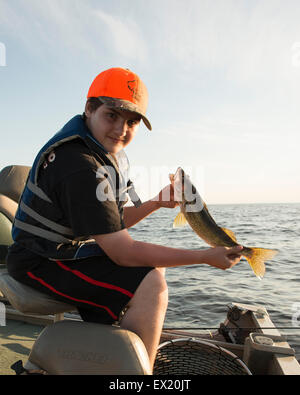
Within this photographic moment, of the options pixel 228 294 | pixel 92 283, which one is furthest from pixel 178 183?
pixel 228 294

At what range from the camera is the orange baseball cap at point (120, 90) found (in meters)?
2.54

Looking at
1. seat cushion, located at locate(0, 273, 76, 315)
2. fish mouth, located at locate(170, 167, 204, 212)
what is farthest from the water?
seat cushion, located at locate(0, 273, 76, 315)

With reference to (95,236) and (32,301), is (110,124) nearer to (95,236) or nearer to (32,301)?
(95,236)

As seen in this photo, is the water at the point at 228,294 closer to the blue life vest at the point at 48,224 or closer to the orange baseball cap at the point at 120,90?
the blue life vest at the point at 48,224

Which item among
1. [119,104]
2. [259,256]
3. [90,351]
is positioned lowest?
[90,351]

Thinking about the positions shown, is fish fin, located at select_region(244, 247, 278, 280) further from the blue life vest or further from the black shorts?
the blue life vest

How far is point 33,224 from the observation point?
7.98 ft

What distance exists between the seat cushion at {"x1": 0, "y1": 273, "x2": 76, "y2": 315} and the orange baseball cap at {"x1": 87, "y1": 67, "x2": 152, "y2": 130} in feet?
5.08

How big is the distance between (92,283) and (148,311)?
0.43 metres

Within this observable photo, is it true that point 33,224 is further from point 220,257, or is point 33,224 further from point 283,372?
point 283,372

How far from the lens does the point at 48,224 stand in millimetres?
2391

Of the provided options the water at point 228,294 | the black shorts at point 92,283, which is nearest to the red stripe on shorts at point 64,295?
the black shorts at point 92,283

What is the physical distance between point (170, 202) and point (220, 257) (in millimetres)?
1263

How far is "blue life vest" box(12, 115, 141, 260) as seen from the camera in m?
2.34
